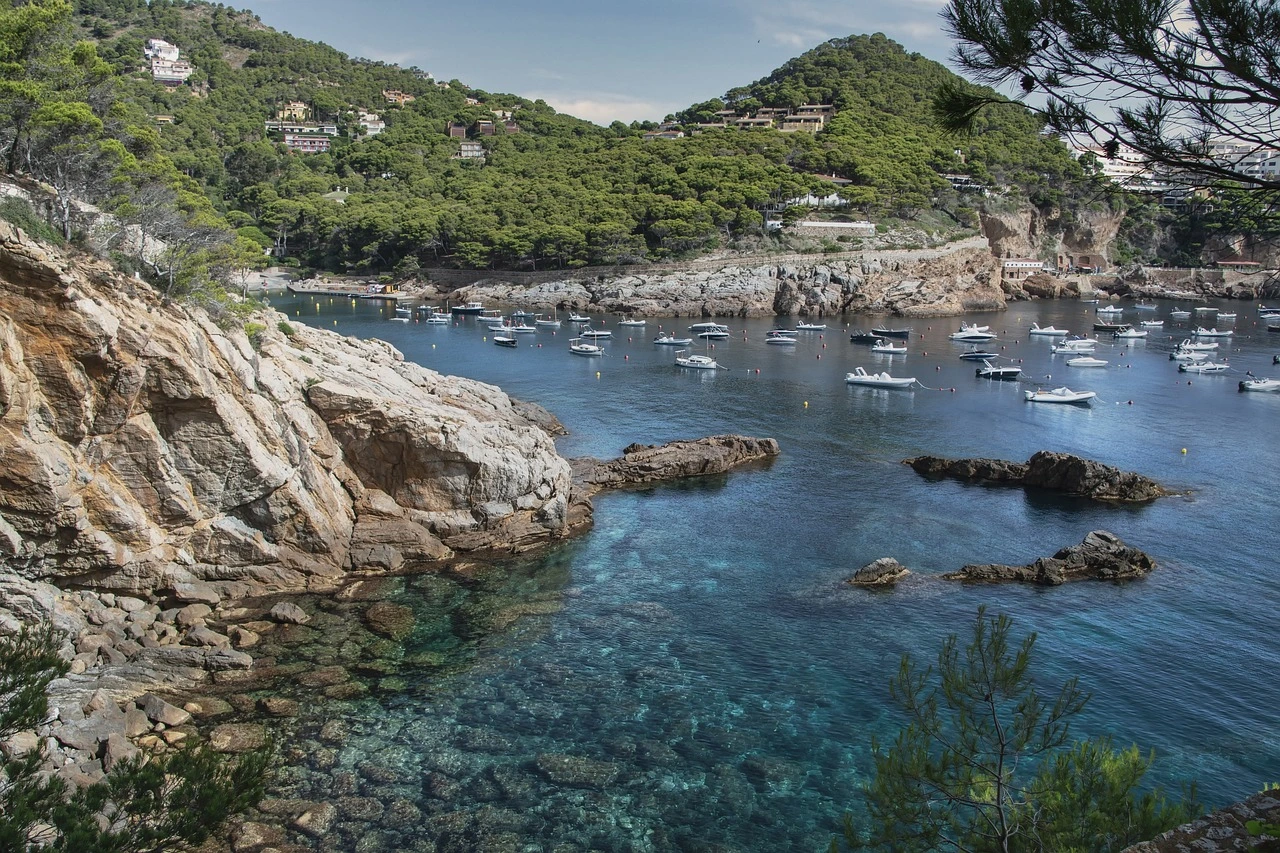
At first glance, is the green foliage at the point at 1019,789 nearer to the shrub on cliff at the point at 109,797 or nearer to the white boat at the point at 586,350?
the shrub on cliff at the point at 109,797

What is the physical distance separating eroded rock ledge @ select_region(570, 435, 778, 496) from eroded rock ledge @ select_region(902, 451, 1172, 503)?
26.8 ft

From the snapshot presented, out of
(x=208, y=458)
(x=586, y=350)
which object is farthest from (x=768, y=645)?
(x=586, y=350)

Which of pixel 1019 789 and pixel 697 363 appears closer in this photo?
pixel 1019 789

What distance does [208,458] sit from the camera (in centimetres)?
2470

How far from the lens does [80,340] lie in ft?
71.6

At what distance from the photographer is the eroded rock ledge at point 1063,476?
3669 cm

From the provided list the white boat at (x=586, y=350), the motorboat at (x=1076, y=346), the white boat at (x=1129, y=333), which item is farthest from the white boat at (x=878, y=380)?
the white boat at (x=1129, y=333)

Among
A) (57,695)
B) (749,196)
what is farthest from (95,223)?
(749,196)

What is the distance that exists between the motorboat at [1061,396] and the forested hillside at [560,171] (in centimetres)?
4284

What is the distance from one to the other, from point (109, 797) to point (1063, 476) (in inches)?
1443

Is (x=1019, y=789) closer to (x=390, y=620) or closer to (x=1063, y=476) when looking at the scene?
(x=390, y=620)

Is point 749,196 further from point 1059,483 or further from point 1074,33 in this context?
point 1074,33

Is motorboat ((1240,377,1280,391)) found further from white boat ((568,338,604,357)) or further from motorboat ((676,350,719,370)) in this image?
white boat ((568,338,604,357))

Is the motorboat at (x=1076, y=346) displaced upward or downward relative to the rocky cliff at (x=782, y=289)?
downward
